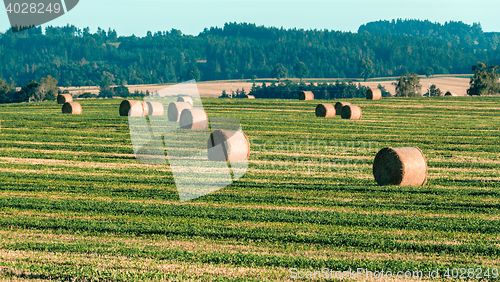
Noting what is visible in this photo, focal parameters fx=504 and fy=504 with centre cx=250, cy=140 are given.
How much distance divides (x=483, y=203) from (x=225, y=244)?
7415 millimetres

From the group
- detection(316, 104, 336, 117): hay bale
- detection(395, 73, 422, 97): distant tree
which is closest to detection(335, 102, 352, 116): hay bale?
detection(316, 104, 336, 117): hay bale

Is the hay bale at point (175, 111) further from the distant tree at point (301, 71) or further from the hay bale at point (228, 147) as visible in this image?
the distant tree at point (301, 71)

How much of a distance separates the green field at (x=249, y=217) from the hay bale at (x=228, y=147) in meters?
0.86

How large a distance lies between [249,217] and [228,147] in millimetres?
7890

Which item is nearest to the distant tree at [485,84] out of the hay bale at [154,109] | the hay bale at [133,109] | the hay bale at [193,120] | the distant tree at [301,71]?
the hay bale at [154,109]

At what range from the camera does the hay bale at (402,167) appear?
15414 mm

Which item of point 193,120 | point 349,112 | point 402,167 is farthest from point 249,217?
point 349,112

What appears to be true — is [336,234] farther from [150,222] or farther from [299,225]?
[150,222]

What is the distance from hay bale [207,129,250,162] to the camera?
19812mm

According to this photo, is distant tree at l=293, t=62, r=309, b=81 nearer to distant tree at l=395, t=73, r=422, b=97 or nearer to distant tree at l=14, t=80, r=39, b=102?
distant tree at l=395, t=73, r=422, b=97

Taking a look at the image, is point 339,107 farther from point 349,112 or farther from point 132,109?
point 132,109

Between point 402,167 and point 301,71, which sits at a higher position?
point 301,71

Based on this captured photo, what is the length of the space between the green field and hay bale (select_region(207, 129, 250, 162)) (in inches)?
33.7

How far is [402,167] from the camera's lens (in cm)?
1539
